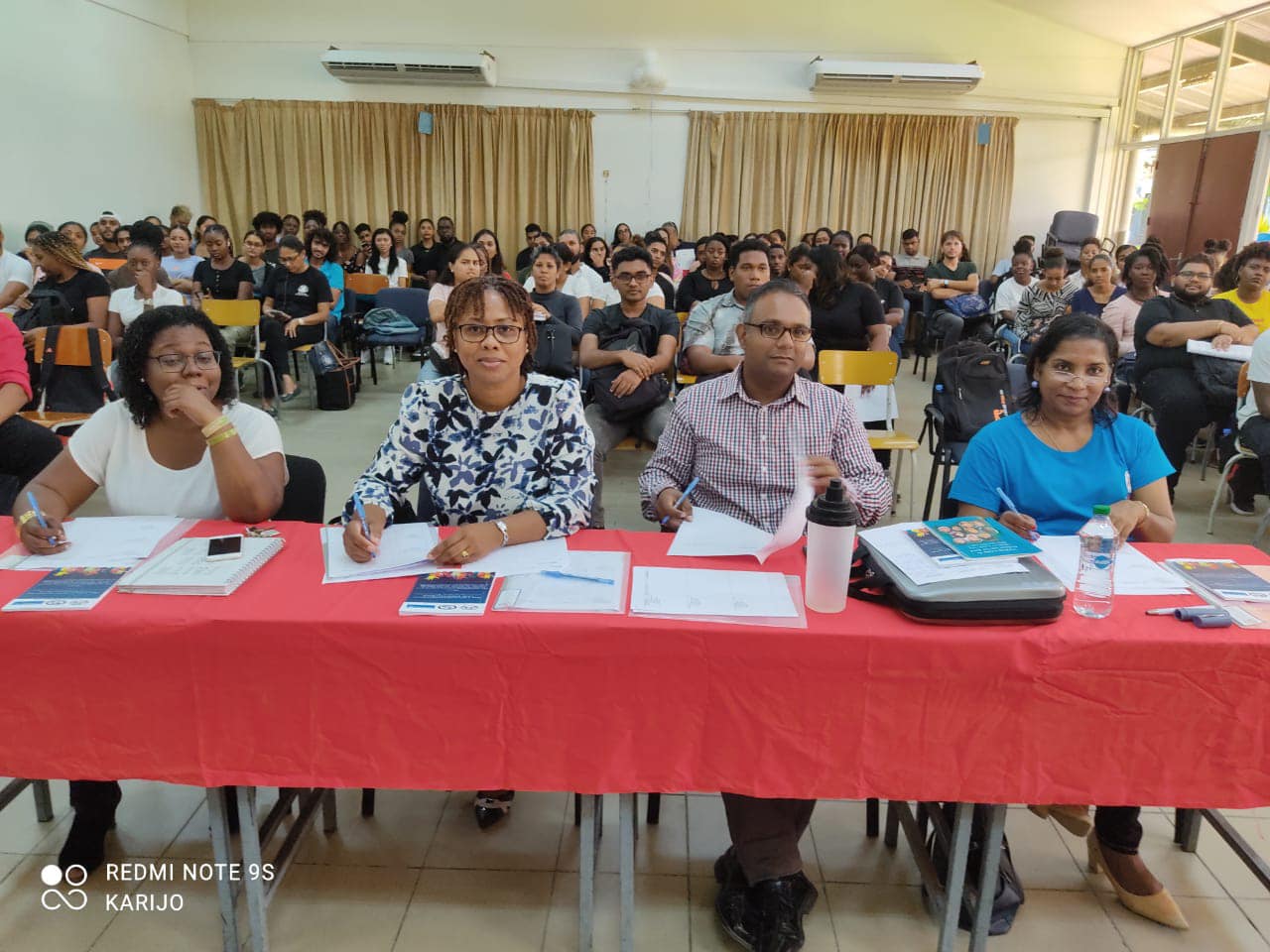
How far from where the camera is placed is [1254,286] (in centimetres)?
429

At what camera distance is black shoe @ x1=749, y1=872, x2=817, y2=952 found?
1518 mm

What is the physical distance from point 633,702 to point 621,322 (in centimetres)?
271

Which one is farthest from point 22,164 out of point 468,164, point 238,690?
point 238,690

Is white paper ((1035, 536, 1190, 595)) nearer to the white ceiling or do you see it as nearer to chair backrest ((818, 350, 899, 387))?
chair backrest ((818, 350, 899, 387))

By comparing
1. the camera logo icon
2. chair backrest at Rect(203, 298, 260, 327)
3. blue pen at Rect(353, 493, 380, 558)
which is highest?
chair backrest at Rect(203, 298, 260, 327)

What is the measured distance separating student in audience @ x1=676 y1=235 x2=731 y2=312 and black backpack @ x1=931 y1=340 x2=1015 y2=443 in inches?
79.0

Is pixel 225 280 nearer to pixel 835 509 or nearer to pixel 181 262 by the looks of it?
pixel 181 262

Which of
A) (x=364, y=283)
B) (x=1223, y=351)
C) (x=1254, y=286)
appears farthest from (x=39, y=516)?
(x=364, y=283)

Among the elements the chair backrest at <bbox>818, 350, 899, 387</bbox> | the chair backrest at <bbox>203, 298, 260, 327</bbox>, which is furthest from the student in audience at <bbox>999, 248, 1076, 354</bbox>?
the chair backrest at <bbox>203, 298, 260, 327</bbox>

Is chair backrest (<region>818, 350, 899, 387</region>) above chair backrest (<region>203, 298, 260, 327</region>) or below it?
below

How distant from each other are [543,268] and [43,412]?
241 centimetres

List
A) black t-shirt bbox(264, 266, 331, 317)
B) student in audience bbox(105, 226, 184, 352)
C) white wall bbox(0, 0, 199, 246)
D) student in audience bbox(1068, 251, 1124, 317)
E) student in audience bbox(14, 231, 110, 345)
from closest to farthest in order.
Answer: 1. student in audience bbox(14, 231, 110, 345)
2. student in audience bbox(105, 226, 184, 352)
3. student in audience bbox(1068, 251, 1124, 317)
4. black t-shirt bbox(264, 266, 331, 317)
5. white wall bbox(0, 0, 199, 246)

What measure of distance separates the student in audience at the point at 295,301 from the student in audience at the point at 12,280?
1322mm

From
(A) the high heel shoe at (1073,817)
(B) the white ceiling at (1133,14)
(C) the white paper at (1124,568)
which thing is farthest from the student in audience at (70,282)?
(B) the white ceiling at (1133,14)
